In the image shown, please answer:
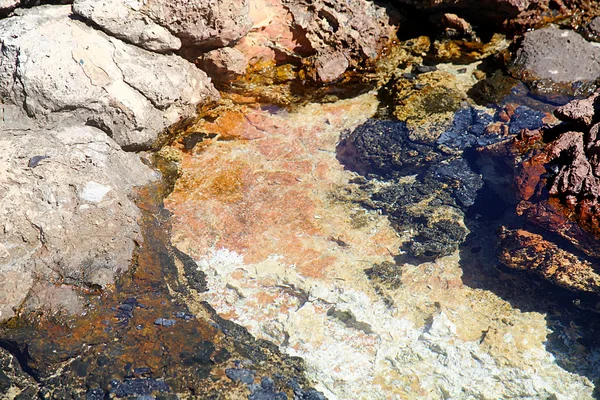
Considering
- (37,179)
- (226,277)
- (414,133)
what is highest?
(37,179)

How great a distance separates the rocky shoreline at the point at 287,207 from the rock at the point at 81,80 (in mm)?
15

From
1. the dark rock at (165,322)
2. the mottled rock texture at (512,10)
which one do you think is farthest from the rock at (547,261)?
the mottled rock texture at (512,10)

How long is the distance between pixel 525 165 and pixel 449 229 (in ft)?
2.49

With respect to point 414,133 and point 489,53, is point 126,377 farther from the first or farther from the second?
point 489,53

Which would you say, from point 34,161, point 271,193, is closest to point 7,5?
point 34,161

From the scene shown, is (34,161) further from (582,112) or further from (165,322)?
(582,112)

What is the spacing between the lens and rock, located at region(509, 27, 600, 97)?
4.69m

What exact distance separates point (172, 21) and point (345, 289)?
2.58 meters

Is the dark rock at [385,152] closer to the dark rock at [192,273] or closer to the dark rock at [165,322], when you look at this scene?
the dark rock at [192,273]

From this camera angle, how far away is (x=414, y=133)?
172 inches

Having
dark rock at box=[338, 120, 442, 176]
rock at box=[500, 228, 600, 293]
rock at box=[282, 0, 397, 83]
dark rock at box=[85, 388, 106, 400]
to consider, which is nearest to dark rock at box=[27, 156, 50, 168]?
dark rock at box=[85, 388, 106, 400]

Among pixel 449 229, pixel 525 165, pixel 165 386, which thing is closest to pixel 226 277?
pixel 165 386

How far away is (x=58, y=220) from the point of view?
3088 millimetres

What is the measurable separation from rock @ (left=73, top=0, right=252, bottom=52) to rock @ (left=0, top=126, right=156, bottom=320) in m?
0.98
